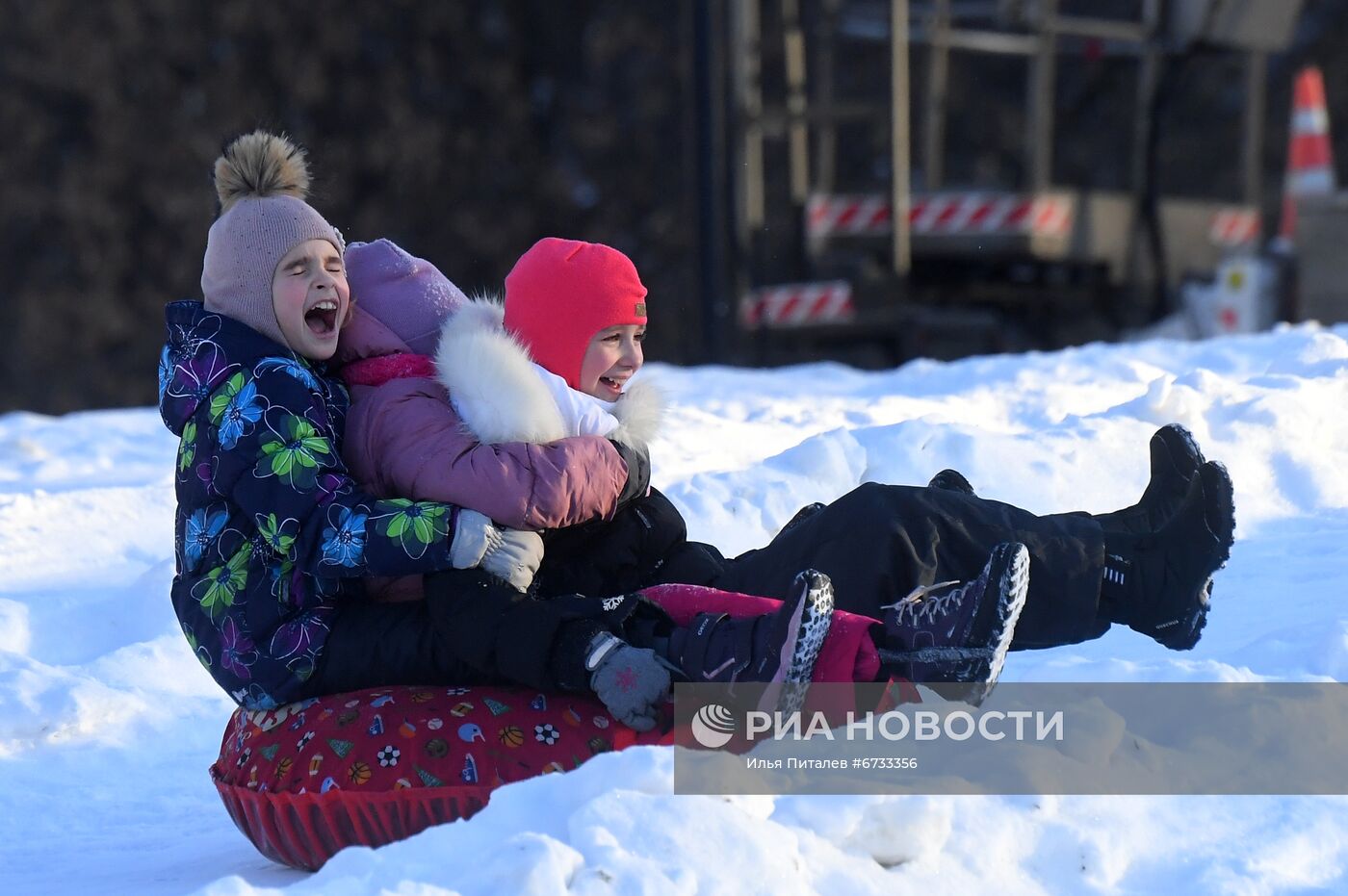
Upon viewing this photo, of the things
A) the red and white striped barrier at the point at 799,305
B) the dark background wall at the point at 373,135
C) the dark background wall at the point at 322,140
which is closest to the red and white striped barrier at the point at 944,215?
the red and white striped barrier at the point at 799,305

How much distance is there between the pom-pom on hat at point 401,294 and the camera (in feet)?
Result: 9.12

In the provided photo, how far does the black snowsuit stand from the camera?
263 centimetres

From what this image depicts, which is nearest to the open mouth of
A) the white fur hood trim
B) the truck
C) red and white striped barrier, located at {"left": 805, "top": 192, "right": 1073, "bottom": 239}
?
the white fur hood trim

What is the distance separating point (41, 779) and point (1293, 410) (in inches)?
127

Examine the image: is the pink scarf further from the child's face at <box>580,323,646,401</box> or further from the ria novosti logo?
the ria novosti logo

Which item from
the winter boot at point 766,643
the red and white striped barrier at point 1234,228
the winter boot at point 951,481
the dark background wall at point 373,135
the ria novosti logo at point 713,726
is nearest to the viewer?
the winter boot at point 766,643

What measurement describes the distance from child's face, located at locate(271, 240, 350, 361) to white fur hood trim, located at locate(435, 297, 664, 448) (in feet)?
0.57

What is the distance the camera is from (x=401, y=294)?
2812 millimetres

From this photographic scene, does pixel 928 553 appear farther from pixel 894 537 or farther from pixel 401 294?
pixel 401 294

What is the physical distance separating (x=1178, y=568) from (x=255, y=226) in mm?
A: 1576

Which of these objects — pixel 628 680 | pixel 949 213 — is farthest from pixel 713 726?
pixel 949 213

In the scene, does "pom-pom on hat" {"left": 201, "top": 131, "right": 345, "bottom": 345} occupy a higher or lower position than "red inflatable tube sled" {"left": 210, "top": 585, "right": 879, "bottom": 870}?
higher

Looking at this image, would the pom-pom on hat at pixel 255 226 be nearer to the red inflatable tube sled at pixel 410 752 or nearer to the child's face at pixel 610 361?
the child's face at pixel 610 361

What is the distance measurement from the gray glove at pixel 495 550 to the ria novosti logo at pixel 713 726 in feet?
1.07
